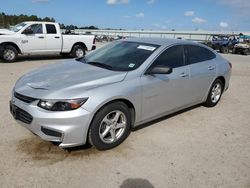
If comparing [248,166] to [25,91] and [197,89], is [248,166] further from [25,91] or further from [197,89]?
[25,91]

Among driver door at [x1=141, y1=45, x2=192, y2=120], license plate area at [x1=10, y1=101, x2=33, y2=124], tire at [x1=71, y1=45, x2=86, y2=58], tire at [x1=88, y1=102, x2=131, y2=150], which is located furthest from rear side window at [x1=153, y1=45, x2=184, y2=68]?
tire at [x1=71, y1=45, x2=86, y2=58]

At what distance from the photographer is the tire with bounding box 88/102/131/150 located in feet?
11.6

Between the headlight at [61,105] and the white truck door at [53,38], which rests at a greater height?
the white truck door at [53,38]

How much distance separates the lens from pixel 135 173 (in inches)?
129

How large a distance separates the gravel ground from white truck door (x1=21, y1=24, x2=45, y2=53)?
7594 mm

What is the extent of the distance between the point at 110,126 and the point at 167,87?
1.26 metres

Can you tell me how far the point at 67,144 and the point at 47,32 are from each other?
33.1ft

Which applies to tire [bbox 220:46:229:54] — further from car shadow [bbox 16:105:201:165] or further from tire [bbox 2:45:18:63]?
car shadow [bbox 16:105:201:165]

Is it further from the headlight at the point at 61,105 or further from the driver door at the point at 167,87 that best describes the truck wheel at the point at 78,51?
the headlight at the point at 61,105

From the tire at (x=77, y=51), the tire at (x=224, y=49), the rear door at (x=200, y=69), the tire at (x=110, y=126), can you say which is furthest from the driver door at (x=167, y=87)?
the tire at (x=224, y=49)

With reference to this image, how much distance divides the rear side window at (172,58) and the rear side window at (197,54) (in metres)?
0.25

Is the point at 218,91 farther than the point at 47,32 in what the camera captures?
No

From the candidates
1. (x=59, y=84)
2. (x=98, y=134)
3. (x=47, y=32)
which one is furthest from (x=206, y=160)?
(x=47, y=32)

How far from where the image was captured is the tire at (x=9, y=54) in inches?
449
